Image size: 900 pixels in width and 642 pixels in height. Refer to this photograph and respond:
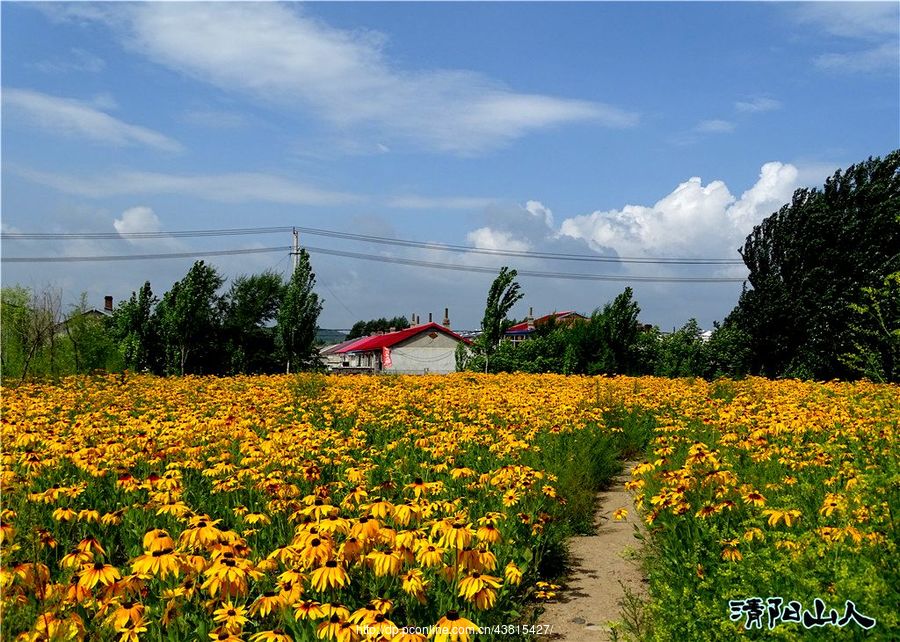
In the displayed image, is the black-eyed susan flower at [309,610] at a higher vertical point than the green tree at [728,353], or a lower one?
lower

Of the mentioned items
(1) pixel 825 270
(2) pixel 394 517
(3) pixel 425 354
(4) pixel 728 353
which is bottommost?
(3) pixel 425 354

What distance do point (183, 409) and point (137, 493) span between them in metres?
3.37

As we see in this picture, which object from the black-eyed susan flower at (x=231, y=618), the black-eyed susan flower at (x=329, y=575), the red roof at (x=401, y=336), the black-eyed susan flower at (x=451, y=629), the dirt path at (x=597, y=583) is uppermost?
the red roof at (x=401, y=336)

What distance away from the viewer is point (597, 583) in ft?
19.6

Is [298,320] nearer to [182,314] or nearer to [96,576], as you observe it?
[182,314]

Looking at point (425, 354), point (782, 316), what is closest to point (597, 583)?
point (782, 316)

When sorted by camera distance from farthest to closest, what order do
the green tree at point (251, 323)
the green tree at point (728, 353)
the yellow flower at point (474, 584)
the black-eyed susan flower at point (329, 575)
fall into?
the green tree at point (251, 323) → the green tree at point (728, 353) → the yellow flower at point (474, 584) → the black-eyed susan flower at point (329, 575)

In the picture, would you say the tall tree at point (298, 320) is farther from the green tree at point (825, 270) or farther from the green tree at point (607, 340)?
the green tree at point (825, 270)

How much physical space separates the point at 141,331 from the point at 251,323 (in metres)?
9.97

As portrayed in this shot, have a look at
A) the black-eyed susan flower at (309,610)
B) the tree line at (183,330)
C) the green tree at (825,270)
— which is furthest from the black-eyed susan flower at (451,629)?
the green tree at (825,270)

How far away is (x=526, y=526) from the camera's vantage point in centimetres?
596

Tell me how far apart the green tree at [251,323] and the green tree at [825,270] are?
26.5 m

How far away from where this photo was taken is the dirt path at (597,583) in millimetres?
5020

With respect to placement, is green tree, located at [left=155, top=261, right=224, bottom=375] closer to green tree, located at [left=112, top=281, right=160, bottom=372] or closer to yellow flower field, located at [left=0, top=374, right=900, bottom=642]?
green tree, located at [left=112, top=281, right=160, bottom=372]
